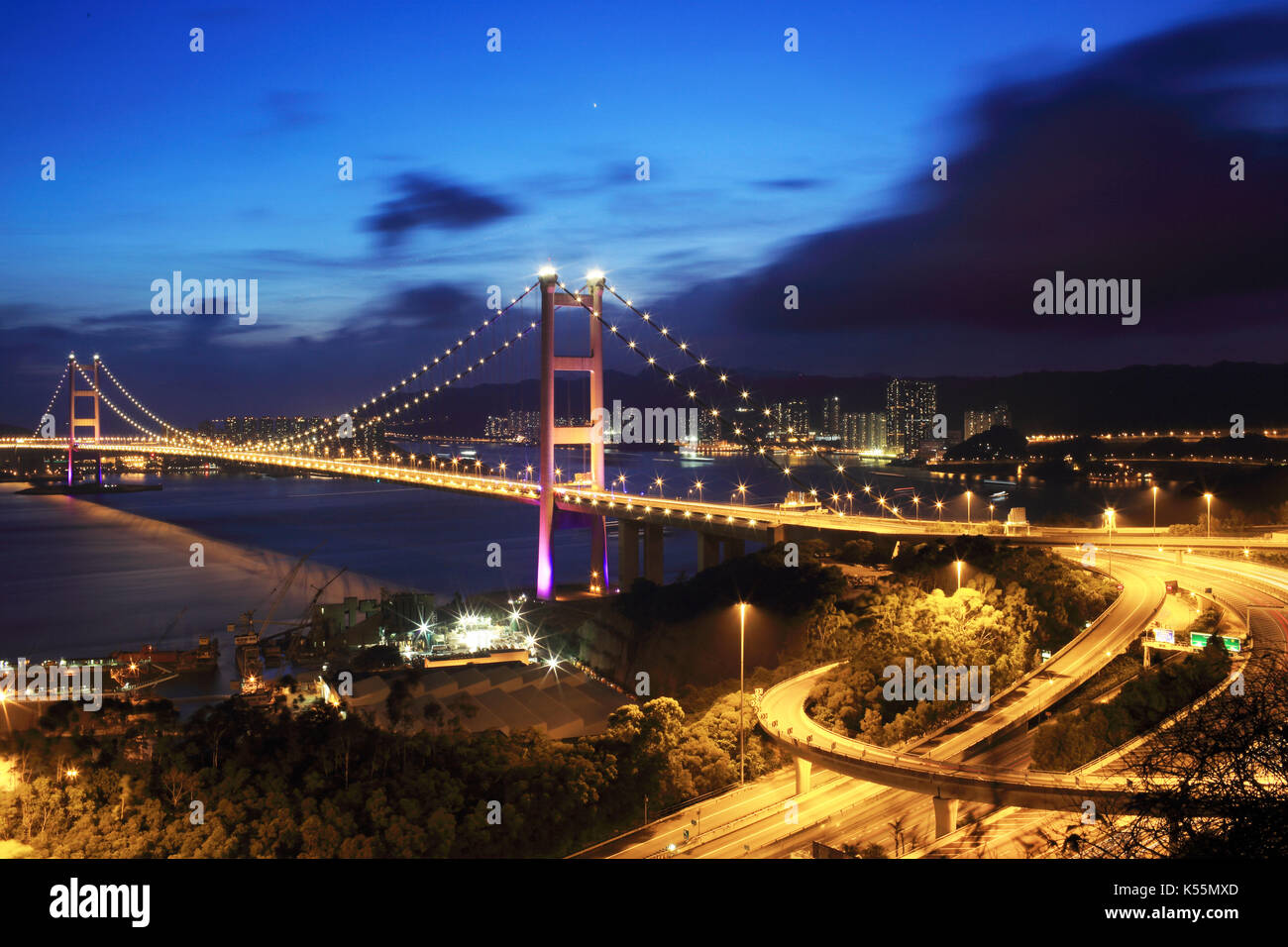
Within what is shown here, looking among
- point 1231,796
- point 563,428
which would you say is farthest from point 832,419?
point 1231,796

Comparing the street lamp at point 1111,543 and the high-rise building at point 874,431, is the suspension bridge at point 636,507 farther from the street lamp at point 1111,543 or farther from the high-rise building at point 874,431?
the high-rise building at point 874,431

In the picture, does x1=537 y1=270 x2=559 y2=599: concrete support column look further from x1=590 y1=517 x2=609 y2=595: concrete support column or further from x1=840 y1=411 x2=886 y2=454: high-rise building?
x1=840 y1=411 x2=886 y2=454: high-rise building

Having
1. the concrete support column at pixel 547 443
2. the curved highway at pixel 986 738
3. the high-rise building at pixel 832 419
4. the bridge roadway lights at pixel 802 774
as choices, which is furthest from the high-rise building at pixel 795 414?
the bridge roadway lights at pixel 802 774

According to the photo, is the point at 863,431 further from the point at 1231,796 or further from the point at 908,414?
the point at 1231,796

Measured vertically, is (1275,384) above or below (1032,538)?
above
